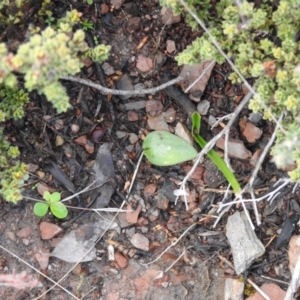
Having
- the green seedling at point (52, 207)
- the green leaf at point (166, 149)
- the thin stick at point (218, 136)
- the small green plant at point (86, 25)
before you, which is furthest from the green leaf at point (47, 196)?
the small green plant at point (86, 25)

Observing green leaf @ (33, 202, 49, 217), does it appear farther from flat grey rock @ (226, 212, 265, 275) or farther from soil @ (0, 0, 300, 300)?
flat grey rock @ (226, 212, 265, 275)

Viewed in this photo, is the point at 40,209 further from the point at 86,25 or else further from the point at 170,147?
the point at 86,25

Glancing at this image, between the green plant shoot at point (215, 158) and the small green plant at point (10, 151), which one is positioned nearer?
the small green plant at point (10, 151)

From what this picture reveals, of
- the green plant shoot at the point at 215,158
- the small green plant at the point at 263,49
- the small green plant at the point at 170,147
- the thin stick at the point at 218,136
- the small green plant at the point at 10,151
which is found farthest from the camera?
the small green plant at the point at 170,147

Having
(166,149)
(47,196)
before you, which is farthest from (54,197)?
(166,149)

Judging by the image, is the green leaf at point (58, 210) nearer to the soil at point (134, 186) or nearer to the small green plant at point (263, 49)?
the soil at point (134, 186)

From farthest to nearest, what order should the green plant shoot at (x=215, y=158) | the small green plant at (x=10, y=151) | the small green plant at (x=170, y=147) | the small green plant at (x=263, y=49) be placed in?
1. the small green plant at (x=170, y=147)
2. the green plant shoot at (x=215, y=158)
3. the small green plant at (x=10, y=151)
4. the small green plant at (x=263, y=49)

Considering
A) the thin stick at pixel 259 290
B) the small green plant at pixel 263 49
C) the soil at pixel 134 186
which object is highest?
the small green plant at pixel 263 49
